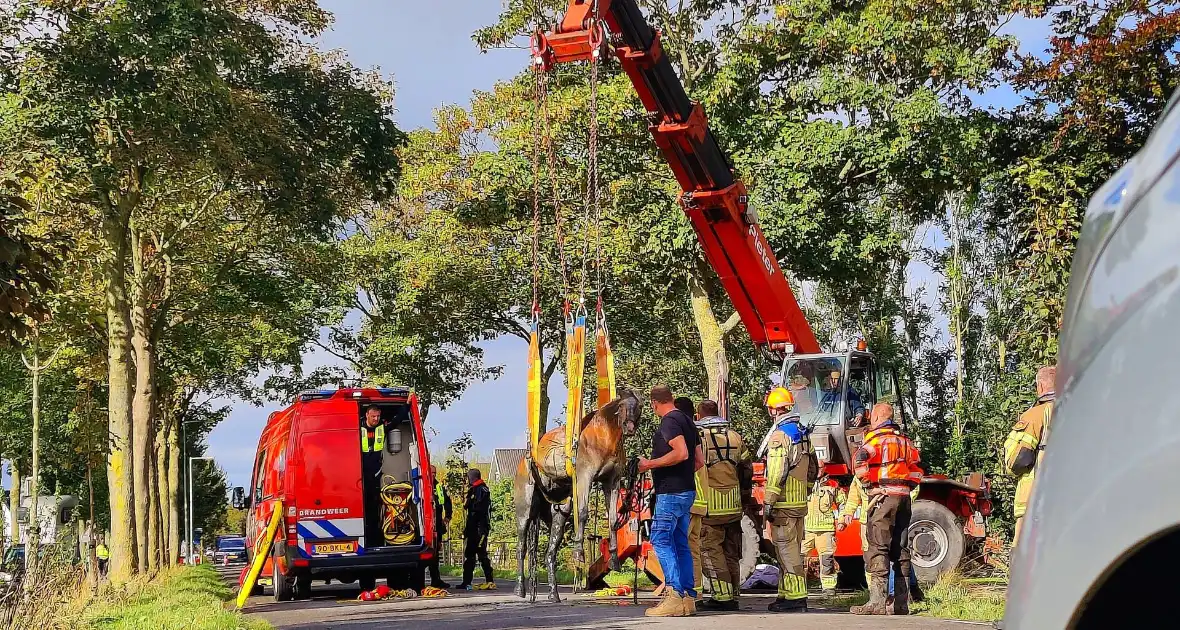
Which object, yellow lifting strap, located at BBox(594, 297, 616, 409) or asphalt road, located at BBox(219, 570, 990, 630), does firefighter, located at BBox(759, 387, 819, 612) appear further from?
yellow lifting strap, located at BBox(594, 297, 616, 409)

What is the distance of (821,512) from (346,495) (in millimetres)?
6568

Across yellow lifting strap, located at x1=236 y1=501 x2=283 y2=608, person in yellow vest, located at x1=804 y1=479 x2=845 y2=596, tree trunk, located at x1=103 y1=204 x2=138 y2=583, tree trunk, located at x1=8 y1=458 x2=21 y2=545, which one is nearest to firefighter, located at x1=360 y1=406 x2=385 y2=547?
yellow lifting strap, located at x1=236 y1=501 x2=283 y2=608

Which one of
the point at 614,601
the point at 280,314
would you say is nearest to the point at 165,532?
the point at 280,314

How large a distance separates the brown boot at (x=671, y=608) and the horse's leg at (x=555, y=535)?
136 inches

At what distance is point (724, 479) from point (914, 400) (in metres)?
29.9

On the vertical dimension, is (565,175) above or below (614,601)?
above

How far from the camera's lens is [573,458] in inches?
546

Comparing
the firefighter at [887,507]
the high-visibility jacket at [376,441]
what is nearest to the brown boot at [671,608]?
the firefighter at [887,507]

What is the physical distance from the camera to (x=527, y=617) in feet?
41.2

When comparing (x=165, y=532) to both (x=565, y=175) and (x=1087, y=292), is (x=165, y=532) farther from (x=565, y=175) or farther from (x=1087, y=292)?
(x=1087, y=292)

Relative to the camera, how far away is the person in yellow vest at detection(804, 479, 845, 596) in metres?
15.6

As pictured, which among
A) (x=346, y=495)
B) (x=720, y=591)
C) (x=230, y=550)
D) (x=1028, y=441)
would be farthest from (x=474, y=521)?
(x=230, y=550)

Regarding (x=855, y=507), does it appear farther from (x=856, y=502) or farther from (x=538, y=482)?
(x=538, y=482)

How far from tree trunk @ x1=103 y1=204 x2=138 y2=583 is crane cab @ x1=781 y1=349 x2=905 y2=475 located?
9643mm
